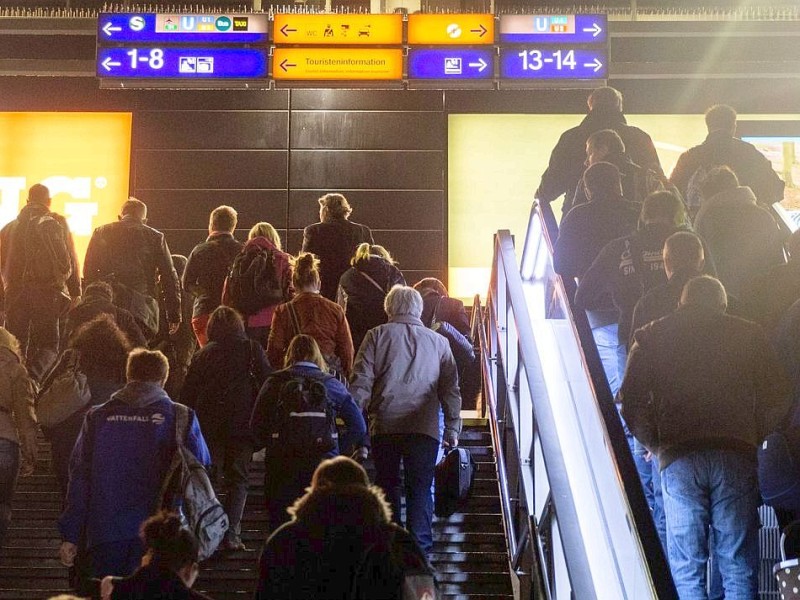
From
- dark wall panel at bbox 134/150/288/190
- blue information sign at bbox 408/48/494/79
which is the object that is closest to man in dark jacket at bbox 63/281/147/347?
blue information sign at bbox 408/48/494/79

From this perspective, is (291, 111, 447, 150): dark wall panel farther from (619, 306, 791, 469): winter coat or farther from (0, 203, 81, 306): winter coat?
(619, 306, 791, 469): winter coat

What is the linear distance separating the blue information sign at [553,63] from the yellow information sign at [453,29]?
0.29 metres

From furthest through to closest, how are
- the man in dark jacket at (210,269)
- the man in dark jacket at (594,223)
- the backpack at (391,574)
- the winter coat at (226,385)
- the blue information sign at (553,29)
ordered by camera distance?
1. the blue information sign at (553,29)
2. the man in dark jacket at (210,269)
3. the man in dark jacket at (594,223)
4. the winter coat at (226,385)
5. the backpack at (391,574)

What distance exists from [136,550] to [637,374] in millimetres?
2207

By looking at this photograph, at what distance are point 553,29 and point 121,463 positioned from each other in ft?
25.8

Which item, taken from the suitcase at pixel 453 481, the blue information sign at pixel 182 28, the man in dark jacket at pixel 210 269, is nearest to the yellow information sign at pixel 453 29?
the blue information sign at pixel 182 28

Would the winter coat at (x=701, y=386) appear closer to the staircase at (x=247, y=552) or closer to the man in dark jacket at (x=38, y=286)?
the staircase at (x=247, y=552)

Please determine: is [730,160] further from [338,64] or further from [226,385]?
[338,64]

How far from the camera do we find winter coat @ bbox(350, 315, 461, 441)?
20.8ft

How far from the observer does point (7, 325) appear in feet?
27.3

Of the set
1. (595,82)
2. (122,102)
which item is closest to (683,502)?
(595,82)

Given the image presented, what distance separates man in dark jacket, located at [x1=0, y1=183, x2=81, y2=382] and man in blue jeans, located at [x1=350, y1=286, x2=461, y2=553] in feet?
8.94

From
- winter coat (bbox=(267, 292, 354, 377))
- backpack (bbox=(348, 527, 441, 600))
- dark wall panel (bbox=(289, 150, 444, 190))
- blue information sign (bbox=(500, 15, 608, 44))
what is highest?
blue information sign (bbox=(500, 15, 608, 44))

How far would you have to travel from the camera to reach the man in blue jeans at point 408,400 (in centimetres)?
621
